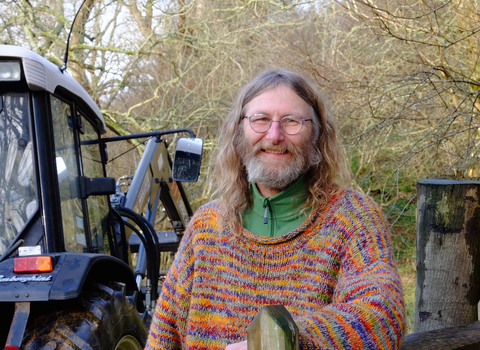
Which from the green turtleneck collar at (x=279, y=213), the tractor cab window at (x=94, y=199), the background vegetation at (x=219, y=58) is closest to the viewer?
the green turtleneck collar at (x=279, y=213)

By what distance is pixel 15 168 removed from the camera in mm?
2098

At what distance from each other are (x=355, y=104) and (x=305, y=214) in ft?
13.8

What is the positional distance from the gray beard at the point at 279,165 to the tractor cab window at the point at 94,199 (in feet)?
4.31

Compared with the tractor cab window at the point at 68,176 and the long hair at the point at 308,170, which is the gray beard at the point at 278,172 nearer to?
the long hair at the point at 308,170

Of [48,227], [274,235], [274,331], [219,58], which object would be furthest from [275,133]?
[219,58]

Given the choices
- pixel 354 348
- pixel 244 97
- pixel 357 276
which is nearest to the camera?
pixel 354 348

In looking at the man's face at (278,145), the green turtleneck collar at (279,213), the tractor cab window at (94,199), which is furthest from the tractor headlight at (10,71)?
the green turtleneck collar at (279,213)

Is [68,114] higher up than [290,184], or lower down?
higher up

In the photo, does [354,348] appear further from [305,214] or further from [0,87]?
[0,87]

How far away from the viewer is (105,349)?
2.11 metres

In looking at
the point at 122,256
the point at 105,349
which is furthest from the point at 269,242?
the point at 122,256

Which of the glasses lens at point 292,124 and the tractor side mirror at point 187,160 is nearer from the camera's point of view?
the glasses lens at point 292,124

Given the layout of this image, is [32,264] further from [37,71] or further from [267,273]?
[267,273]

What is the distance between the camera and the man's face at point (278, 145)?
164 centimetres
